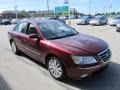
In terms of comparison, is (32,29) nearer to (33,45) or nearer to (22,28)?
(33,45)

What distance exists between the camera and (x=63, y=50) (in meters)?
4.41

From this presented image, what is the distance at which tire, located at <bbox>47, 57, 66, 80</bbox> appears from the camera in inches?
180

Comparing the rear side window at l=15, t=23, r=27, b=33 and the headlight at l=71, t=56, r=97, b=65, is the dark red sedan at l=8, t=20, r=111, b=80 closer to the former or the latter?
the headlight at l=71, t=56, r=97, b=65

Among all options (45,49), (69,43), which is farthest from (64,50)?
(45,49)

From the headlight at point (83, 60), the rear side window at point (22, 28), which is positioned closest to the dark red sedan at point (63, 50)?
the headlight at point (83, 60)

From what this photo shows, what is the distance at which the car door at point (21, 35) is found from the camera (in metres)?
6.44

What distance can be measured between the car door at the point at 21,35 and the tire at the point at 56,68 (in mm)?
1806

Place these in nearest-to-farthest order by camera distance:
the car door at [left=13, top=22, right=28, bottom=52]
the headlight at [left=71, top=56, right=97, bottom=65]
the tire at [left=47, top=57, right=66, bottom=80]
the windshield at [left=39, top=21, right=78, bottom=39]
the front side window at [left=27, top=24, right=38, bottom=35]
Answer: the headlight at [left=71, top=56, right=97, bottom=65]
the tire at [left=47, top=57, right=66, bottom=80]
the windshield at [left=39, top=21, right=78, bottom=39]
the front side window at [left=27, top=24, right=38, bottom=35]
the car door at [left=13, top=22, right=28, bottom=52]

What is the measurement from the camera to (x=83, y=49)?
4.35m

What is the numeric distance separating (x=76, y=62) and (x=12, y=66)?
2.81m

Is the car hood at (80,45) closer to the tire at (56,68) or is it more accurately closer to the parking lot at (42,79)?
the tire at (56,68)

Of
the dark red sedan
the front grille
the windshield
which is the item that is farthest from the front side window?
the front grille

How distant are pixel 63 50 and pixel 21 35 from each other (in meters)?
2.65

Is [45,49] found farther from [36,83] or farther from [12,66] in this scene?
[12,66]
